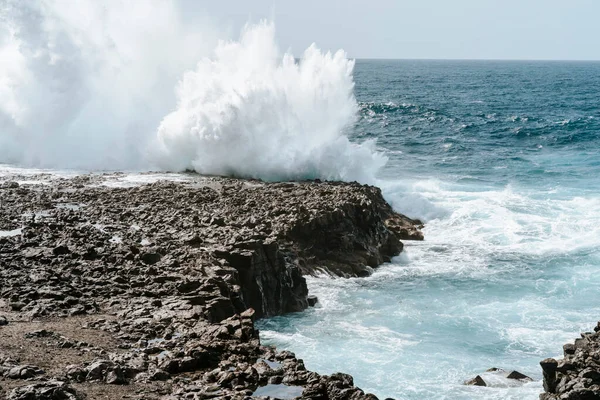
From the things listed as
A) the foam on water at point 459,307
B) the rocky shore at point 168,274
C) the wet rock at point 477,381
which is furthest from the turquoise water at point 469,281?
the rocky shore at point 168,274

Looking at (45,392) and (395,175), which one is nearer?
(45,392)

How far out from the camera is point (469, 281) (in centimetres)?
2403

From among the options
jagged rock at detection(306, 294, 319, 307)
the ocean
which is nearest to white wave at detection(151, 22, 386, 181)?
the ocean

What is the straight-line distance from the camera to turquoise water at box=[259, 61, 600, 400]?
1694 centimetres

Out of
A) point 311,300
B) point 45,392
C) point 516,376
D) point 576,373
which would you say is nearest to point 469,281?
point 311,300

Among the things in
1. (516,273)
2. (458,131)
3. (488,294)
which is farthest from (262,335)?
(458,131)

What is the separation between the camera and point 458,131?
60.4 meters

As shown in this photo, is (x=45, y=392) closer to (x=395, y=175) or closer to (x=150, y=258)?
(x=150, y=258)

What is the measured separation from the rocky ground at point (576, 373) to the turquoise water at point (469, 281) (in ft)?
3.55

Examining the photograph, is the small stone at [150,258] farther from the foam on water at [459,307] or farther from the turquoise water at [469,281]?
the foam on water at [459,307]

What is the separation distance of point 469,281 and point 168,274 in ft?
35.0

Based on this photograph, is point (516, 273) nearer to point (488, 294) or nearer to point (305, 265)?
point (488, 294)

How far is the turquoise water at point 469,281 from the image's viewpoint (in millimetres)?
16938

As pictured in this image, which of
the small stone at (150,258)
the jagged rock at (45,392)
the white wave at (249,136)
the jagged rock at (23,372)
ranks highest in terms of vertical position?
the white wave at (249,136)
